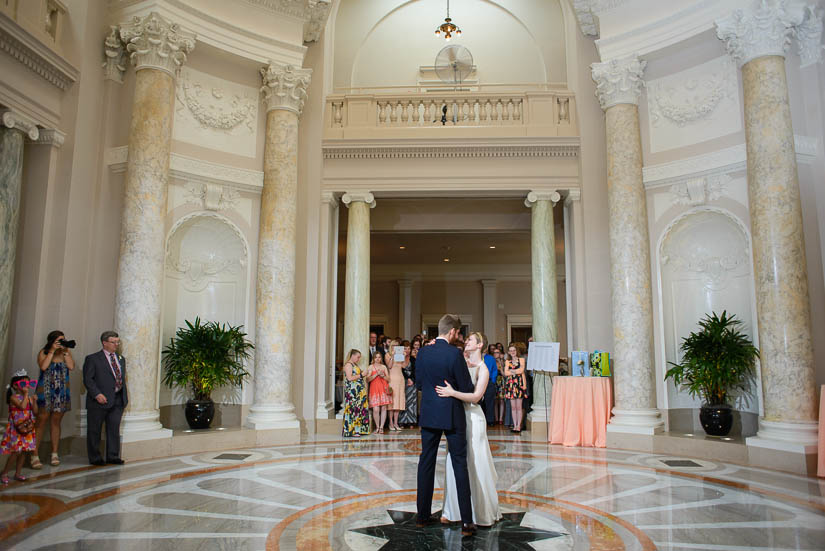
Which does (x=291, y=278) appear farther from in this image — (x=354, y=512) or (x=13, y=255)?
(x=354, y=512)

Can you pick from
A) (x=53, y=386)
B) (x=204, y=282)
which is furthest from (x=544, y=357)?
(x=53, y=386)

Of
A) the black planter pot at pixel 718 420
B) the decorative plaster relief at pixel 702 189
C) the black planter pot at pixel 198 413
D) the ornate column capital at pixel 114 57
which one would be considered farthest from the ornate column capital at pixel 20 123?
the black planter pot at pixel 718 420

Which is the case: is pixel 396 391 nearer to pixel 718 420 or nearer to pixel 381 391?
pixel 381 391

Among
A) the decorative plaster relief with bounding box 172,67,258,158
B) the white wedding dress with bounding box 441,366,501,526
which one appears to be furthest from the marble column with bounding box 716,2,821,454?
the decorative plaster relief with bounding box 172,67,258,158

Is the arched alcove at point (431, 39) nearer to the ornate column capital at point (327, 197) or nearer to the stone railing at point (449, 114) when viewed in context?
the stone railing at point (449, 114)

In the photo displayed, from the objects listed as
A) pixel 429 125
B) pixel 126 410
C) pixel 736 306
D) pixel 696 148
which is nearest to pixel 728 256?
pixel 736 306

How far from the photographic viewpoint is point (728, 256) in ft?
29.9

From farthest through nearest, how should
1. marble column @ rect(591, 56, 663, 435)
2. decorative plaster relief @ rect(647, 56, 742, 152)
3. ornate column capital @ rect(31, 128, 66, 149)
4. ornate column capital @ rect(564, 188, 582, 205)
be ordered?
ornate column capital @ rect(564, 188, 582, 205)
decorative plaster relief @ rect(647, 56, 742, 152)
marble column @ rect(591, 56, 663, 435)
ornate column capital @ rect(31, 128, 66, 149)

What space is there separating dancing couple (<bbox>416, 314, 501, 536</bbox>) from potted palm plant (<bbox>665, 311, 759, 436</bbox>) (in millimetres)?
5098

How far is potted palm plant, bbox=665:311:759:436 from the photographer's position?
813cm

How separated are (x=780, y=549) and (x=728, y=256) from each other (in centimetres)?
612

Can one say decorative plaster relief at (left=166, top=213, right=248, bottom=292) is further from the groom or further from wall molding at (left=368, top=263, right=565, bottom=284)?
wall molding at (left=368, top=263, right=565, bottom=284)

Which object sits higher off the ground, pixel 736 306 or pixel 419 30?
pixel 419 30

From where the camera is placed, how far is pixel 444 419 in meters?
4.30
